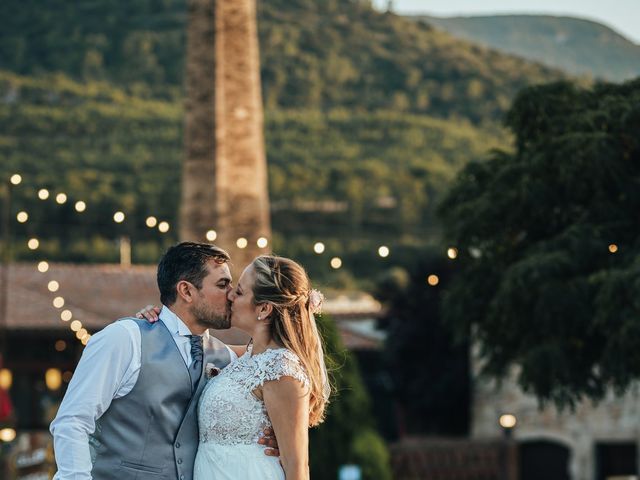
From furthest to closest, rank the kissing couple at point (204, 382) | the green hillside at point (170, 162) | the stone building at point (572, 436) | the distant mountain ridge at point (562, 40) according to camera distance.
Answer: the green hillside at point (170, 162)
the stone building at point (572, 436)
the distant mountain ridge at point (562, 40)
the kissing couple at point (204, 382)

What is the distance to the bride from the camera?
15.4ft

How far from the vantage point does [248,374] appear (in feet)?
15.7

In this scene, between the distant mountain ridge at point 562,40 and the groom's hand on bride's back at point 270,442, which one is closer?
the groom's hand on bride's back at point 270,442

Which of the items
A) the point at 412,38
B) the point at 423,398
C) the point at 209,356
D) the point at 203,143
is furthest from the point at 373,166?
the point at 209,356

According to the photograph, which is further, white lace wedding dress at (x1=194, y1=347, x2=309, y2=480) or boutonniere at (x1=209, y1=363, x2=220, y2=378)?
boutonniere at (x1=209, y1=363, x2=220, y2=378)

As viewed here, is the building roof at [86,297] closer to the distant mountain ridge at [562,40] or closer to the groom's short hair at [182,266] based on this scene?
the distant mountain ridge at [562,40]

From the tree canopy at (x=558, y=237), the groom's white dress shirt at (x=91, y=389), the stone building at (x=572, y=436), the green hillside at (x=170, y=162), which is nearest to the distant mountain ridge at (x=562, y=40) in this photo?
the tree canopy at (x=558, y=237)

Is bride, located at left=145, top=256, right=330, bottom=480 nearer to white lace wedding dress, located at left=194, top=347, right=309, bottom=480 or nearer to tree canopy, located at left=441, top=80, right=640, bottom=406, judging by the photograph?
white lace wedding dress, located at left=194, top=347, right=309, bottom=480

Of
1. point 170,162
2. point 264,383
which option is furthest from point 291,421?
point 170,162

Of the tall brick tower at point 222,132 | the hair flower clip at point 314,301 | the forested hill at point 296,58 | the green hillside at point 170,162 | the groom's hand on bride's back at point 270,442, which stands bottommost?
the groom's hand on bride's back at point 270,442

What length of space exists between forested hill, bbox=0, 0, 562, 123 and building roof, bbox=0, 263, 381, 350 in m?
24.6

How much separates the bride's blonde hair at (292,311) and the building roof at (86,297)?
22.3 meters

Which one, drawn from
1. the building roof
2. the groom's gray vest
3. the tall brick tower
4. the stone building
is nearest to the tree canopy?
the tall brick tower

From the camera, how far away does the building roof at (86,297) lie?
2805cm
